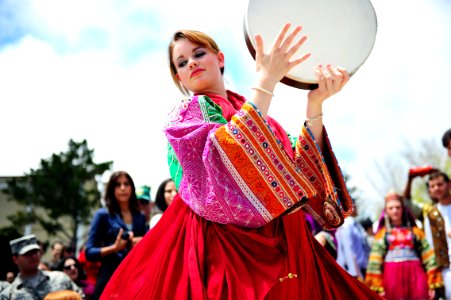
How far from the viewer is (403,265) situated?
5.69 m

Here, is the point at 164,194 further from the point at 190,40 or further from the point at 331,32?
the point at 331,32

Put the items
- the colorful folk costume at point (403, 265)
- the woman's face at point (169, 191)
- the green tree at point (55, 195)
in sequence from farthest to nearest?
the green tree at point (55, 195)
the colorful folk costume at point (403, 265)
the woman's face at point (169, 191)

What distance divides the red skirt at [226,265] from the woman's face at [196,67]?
48 centimetres

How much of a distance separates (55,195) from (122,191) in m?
24.8

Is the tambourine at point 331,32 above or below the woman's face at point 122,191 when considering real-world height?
above

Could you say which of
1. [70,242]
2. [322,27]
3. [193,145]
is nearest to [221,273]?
[193,145]

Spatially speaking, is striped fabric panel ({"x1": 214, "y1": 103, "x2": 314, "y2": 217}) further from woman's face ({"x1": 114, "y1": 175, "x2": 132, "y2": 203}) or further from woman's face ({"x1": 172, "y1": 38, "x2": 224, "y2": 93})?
woman's face ({"x1": 114, "y1": 175, "x2": 132, "y2": 203})

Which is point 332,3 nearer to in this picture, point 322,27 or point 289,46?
point 322,27

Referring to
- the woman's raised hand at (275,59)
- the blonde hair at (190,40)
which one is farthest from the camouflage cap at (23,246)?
the woman's raised hand at (275,59)

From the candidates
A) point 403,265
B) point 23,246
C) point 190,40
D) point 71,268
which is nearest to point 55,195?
point 71,268

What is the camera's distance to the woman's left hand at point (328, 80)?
215 centimetres

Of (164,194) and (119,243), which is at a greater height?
(164,194)

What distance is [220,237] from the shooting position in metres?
1.99

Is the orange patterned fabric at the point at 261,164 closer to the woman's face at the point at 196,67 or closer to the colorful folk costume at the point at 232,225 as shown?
the colorful folk costume at the point at 232,225
